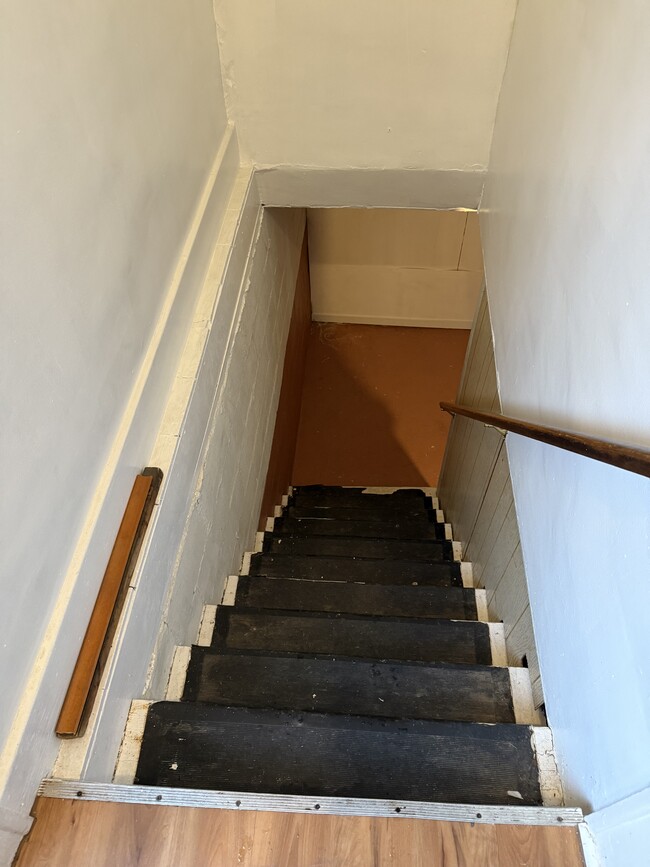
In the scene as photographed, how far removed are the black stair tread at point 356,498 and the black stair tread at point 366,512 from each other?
0.04m

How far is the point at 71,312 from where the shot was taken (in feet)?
4.11

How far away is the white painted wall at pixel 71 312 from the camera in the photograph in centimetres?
106

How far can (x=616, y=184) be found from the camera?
3.67 ft

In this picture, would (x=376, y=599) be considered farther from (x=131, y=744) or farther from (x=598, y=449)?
(x=598, y=449)

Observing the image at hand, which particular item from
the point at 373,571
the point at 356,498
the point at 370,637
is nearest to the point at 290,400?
the point at 356,498

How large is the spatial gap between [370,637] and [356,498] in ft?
7.88

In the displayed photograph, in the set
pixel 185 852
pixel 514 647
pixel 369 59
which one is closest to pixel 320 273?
pixel 369 59

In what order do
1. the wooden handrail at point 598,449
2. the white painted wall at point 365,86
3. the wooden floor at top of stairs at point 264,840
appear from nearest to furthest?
the wooden handrail at point 598,449, the wooden floor at top of stairs at point 264,840, the white painted wall at point 365,86

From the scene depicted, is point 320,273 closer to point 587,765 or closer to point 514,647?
point 514,647

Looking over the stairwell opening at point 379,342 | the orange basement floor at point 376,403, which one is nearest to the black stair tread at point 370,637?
the stairwell opening at point 379,342

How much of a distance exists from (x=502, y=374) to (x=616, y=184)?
3.57 ft

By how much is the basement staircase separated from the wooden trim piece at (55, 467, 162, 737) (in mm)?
308

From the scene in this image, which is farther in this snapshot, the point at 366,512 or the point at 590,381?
the point at 366,512

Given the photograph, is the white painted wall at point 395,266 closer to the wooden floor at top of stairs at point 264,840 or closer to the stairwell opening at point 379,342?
the stairwell opening at point 379,342
